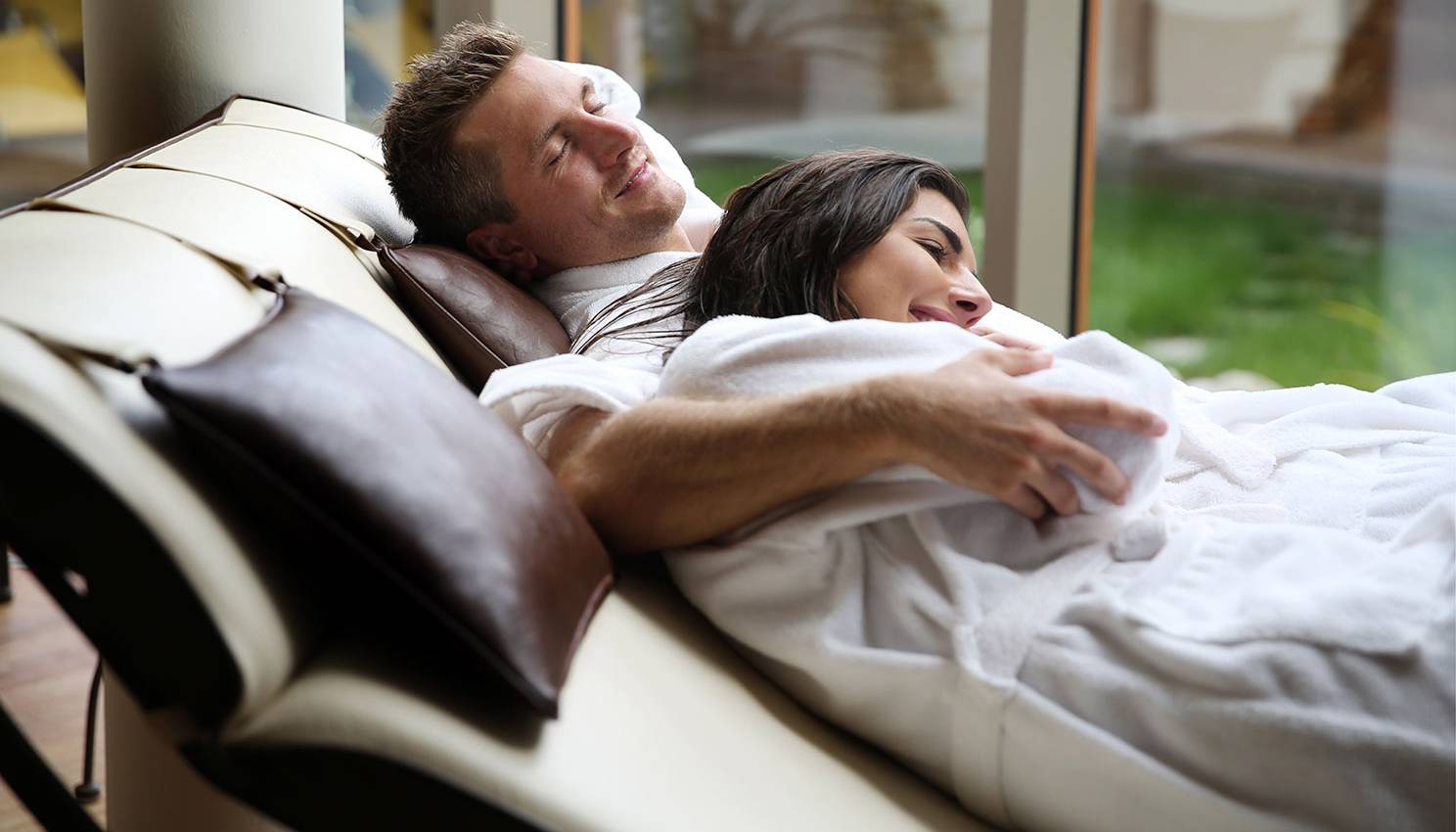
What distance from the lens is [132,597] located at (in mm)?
740

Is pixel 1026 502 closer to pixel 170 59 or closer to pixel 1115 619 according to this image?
pixel 1115 619

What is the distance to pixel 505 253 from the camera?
184 cm

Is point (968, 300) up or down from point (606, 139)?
down

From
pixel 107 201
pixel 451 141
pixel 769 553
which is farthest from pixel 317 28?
pixel 769 553

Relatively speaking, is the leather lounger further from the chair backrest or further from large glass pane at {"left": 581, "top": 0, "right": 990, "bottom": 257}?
large glass pane at {"left": 581, "top": 0, "right": 990, "bottom": 257}

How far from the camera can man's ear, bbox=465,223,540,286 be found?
5.98 ft

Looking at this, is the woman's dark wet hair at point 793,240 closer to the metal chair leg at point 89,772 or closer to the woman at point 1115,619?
the woman at point 1115,619

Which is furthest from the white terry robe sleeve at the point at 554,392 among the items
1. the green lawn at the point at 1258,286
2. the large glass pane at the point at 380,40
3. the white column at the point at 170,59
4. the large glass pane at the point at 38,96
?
the large glass pane at the point at 38,96

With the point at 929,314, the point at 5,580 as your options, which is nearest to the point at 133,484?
the point at 929,314

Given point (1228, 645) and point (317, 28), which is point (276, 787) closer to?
point (1228, 645)

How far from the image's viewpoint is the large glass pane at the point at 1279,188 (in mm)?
3074

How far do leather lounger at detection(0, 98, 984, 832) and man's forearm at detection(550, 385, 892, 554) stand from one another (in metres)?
0.07

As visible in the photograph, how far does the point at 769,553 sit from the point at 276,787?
17.9 inches

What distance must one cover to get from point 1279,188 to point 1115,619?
2.64 meters
